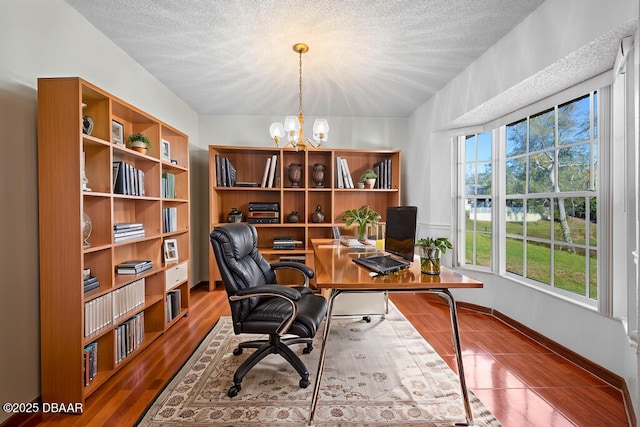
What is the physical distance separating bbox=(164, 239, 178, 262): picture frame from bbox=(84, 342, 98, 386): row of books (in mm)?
1046

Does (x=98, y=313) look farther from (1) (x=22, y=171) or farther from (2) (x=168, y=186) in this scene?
(2) (x=168, y=186)

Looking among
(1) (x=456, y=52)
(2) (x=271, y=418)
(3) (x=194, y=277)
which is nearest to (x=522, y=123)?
(1) (x=456, y=52)

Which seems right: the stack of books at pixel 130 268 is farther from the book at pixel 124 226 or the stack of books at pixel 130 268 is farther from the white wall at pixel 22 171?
the white wall at pixel 22 171

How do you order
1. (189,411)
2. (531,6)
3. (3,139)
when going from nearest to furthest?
(3,139), (189,411), (531,6)

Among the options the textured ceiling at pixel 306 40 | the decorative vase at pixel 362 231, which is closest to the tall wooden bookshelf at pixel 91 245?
the textured ceiling at pixel 306 40

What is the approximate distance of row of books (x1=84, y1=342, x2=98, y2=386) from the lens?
181 centimetres

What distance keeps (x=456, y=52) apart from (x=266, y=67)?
5.71 ft

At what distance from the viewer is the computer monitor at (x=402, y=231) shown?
1.98m

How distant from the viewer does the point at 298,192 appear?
439 cm

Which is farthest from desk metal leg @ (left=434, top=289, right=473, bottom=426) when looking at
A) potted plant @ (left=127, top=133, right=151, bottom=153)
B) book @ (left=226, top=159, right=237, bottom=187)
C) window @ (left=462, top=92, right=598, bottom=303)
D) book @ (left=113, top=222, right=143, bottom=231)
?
book @ (left=226, top=159, right=237, bottom=187)

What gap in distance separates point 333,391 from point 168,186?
7.86 ft

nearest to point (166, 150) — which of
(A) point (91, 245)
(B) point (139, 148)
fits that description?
(B) point (139, 148)

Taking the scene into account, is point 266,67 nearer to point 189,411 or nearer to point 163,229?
point 163,229

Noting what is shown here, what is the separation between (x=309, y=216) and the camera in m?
4.39
